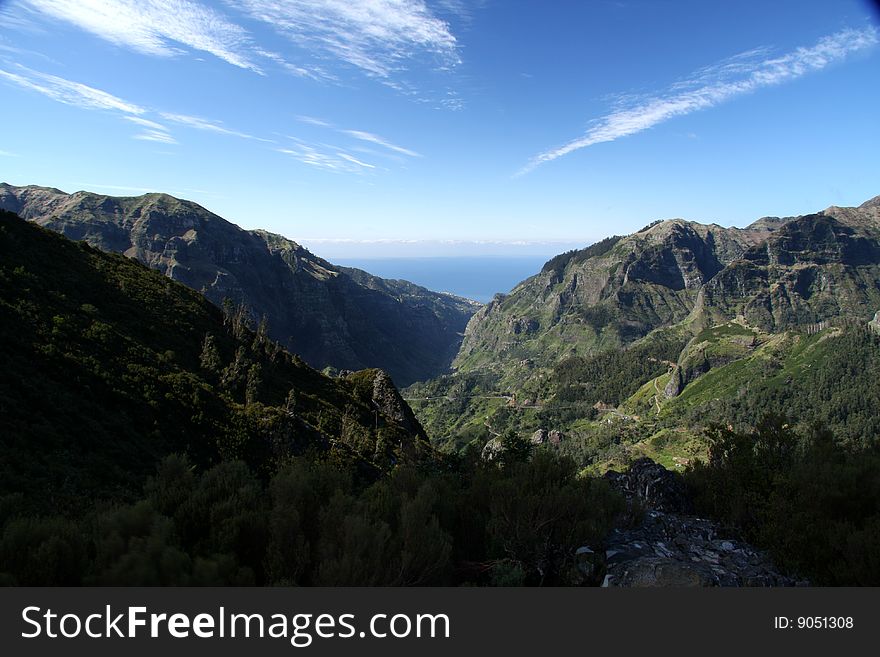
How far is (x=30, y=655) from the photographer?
16.5ft

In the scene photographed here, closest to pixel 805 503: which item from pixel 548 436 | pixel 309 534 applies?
pixel 309 534

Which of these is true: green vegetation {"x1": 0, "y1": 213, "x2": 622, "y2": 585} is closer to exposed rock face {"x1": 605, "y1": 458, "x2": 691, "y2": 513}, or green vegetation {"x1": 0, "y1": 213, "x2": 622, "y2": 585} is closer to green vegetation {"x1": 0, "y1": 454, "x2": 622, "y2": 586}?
green vegetation {"x1": 0, "y1": 454, "x2": 622, "y2": 586}

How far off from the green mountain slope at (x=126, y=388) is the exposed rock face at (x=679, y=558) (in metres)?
16.0

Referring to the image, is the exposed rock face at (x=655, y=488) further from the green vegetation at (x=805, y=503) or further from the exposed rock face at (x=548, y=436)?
the exposed rock face at (x=548, y=436)

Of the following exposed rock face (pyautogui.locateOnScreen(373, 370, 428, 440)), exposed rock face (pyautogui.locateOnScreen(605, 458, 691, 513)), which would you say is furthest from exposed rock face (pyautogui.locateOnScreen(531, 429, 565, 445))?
exposed rock face (pyautogui.locateOnScreen(605, 458, 691, 513))

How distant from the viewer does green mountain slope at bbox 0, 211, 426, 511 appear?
19531mm

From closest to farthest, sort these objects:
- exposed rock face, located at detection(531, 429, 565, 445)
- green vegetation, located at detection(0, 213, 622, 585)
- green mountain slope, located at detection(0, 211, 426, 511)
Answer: green vegetation, located at detection(0, 213, 622, 585) < green mountain slope, located at detection(0, 211, 426, 511) < exposed rock face, located at detection(531, 429, 565, 445)

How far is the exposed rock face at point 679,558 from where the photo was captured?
9516 mm

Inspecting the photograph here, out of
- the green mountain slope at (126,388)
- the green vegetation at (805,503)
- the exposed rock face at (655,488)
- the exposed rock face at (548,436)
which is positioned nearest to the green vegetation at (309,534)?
the green vegetation at (805,503)

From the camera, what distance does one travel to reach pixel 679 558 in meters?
11.1

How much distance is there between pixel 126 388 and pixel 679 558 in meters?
33.0

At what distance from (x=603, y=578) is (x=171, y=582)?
884cm

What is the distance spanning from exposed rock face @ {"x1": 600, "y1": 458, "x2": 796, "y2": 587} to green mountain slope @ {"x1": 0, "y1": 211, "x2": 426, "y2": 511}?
52.6ft

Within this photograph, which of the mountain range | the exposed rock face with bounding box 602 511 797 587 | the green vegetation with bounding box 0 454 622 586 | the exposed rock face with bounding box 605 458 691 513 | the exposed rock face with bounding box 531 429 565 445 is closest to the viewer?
the green vegetation with bounding box 0 454 622 586
